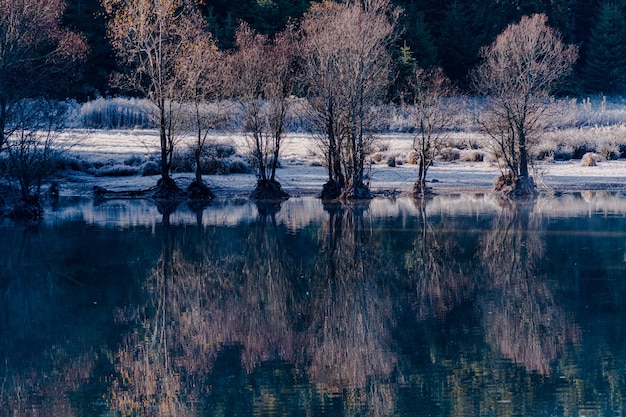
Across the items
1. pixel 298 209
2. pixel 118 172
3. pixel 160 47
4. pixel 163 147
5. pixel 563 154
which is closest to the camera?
pixel 298 209

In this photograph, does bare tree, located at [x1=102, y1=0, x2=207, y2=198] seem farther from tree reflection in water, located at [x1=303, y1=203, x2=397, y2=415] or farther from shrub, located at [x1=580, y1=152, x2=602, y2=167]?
shrub, located at [x1=580, y1=152, x2=602, y2=167]

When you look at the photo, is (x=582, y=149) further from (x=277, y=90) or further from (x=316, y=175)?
(x=277, y=90)

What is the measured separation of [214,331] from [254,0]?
46487 millimetres

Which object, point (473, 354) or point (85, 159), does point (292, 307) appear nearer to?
point (473, 354)

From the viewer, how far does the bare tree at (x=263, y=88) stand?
32875mm

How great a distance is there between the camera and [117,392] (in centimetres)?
1095

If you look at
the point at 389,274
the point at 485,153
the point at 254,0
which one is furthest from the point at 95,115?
the point at 389,274

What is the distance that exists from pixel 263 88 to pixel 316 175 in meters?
6.70

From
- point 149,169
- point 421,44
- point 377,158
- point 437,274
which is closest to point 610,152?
point 377,158

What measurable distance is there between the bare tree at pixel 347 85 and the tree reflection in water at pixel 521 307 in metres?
10.1

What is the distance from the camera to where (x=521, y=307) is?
15.0 metres

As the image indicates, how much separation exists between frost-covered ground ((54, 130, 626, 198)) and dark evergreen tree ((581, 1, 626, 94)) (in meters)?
24.2

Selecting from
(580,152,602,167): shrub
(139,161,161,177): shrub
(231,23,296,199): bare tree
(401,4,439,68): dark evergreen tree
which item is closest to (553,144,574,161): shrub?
(580,152,602,167): shrub

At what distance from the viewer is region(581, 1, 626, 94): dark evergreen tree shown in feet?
210
